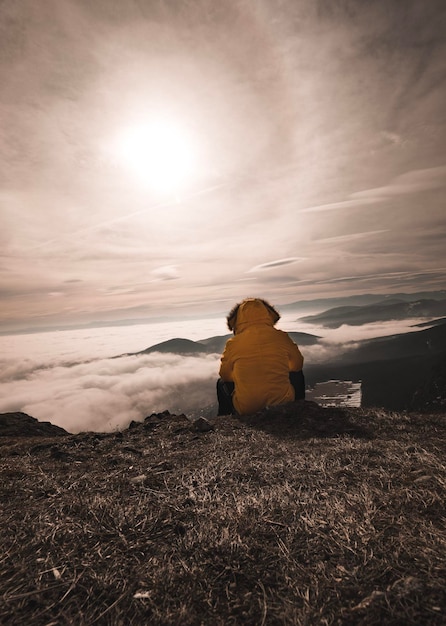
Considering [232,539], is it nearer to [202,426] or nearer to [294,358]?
[202,426]

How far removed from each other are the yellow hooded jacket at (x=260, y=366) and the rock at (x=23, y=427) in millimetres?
5593

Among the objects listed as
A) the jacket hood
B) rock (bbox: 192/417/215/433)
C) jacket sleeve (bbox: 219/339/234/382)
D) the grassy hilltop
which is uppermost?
the jacket hood

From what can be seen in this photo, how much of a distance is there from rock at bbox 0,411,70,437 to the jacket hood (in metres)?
6.12

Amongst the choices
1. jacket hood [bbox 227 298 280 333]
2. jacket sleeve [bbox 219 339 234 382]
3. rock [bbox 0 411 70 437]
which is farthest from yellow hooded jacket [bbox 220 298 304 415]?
rock [bbox 0 411 70 437]

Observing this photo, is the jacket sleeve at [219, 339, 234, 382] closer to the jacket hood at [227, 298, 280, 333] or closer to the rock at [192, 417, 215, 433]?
→ the jacket hood at [227, 298, 280, 333]

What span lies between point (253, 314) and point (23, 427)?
771 centimetres

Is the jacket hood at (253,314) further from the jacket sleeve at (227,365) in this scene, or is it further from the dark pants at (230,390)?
the dark pants at (230,390)

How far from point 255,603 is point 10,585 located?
1375 millimetres

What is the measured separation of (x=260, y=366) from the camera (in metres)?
6.75

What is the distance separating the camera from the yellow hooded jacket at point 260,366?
677cm

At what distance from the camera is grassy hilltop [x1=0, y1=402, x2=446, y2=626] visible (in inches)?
57.6

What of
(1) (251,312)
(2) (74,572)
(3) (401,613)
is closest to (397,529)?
(3) (401,613)

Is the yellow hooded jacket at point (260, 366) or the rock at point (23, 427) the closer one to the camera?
the yellow hooded jacket at point (260, 366)

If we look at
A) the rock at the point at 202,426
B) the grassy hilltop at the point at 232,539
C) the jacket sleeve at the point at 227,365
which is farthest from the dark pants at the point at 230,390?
the grassy hilltop at the point at 232,539
